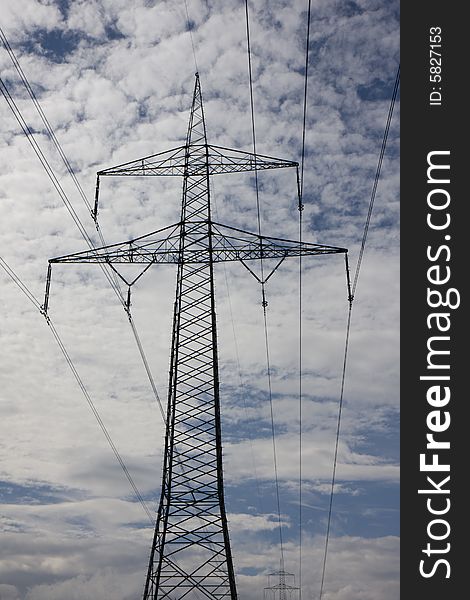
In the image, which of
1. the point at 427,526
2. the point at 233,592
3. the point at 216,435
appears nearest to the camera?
the point at 427,526

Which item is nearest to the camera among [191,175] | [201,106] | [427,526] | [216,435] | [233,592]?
[427,526]

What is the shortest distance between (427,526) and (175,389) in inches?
501

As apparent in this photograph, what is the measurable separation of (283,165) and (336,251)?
5.47m

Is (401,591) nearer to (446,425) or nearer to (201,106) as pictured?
(446,425)

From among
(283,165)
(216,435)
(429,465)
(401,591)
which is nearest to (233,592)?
(216,435)

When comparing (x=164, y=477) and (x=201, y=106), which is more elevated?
(x=201, y=106)

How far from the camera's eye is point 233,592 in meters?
30.5

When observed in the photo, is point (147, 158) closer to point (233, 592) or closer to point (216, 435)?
point (216, 435)

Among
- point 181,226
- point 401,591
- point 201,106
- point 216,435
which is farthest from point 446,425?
point 201,106

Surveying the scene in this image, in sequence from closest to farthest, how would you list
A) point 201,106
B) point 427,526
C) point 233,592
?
1. point 427,526
2. point 233,592
3. point 201,106

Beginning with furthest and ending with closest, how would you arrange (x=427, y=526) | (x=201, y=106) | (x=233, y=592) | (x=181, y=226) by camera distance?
(x=201, y=106), (x=181, y=226), (x=233, y=592), (x=427, y=526)

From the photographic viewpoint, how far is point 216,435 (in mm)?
32906

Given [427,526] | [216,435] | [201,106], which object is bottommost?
[427,526]

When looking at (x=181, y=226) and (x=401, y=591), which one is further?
(x=181, y=226)
